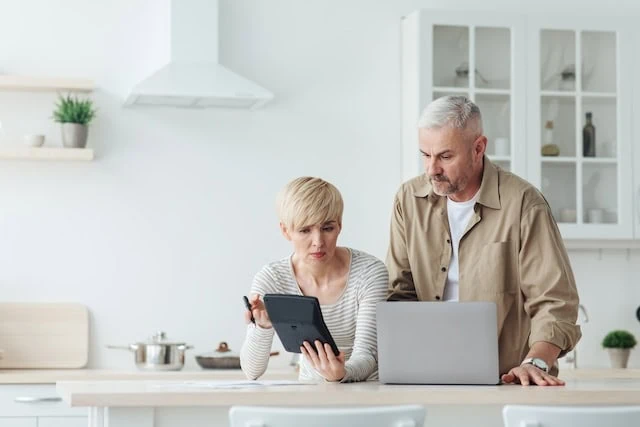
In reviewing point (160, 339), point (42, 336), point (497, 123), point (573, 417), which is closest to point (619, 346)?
point (497, 123)

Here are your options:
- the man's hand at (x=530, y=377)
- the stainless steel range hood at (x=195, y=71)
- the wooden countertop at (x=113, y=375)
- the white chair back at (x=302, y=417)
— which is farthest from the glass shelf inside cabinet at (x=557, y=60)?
the white chair back at (x=302, y=417)

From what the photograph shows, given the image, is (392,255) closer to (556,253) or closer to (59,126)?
(556,253)

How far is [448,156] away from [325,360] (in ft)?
2.20

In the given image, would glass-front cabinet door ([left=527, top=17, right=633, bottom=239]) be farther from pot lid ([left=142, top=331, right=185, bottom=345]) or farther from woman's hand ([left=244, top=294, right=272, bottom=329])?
woman's hand ([left=244, top=294, right=272, bottom=329])

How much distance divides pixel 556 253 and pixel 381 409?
1009mm

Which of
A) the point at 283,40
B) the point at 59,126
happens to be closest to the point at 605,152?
the point at 283,40

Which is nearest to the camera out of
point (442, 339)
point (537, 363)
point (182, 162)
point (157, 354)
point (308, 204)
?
point (442, 339)

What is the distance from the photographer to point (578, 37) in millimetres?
5020

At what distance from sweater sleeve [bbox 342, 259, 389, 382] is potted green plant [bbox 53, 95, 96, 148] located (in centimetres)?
208

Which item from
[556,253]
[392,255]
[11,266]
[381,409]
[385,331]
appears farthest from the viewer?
[11,266]

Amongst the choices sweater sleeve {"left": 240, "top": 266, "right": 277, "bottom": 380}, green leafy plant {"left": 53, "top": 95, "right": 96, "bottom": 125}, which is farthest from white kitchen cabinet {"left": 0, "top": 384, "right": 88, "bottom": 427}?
sweater sleeve {"left": 240, "top": 266, "right": 277, "bottom": 380}

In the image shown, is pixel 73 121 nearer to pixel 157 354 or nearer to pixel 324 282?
pixel 157 354

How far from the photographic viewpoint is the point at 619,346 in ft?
16.9

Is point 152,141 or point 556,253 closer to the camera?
point 556,253
